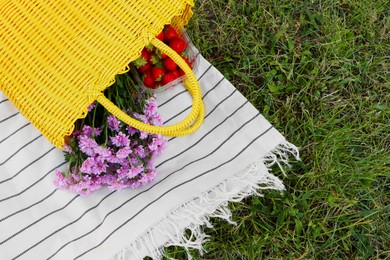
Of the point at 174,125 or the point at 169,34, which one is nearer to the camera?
the point at 174,125

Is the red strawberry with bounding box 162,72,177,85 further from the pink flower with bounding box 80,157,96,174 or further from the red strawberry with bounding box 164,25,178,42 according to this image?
the pink flower with bounding box 80,157,96,174

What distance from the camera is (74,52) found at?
1063 millimetres

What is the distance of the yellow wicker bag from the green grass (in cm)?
33

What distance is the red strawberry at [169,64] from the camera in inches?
47.3

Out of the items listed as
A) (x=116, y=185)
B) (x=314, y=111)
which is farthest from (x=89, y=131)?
(x=314, y=111)

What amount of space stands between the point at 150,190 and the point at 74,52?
14.8 inches

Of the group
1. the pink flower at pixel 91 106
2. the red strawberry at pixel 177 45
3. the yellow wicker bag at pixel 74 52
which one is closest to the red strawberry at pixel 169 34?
the red strawberry at pixel 177 45

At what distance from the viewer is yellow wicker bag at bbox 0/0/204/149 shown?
1.05 metres

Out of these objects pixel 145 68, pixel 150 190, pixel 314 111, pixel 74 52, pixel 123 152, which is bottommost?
pixel 314 111

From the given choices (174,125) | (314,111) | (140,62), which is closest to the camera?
(174,125)

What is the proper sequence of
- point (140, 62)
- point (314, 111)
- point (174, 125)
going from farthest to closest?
point (314, 111) → point (140, 62) → point (174, 125)

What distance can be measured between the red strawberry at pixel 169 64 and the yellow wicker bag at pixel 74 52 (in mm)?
113

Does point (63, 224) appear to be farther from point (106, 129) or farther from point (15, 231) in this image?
point (106, 129)

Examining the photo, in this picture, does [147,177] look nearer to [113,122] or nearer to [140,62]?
[113,122]
